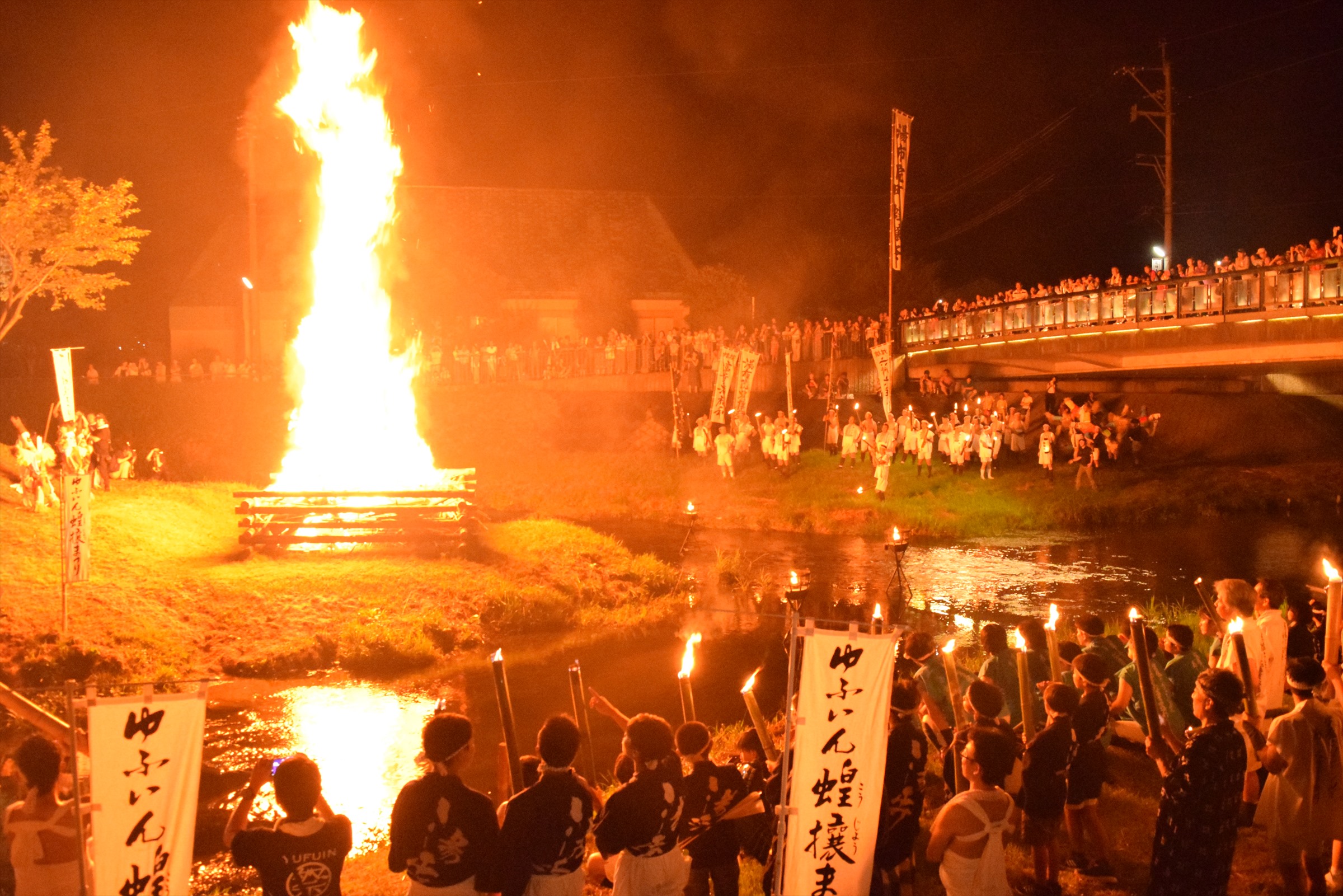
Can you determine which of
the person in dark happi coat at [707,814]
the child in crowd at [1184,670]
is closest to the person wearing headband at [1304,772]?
the child in crowd at [1184,670]

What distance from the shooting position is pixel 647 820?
16.9ft

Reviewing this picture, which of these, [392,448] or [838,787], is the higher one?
[392,448]

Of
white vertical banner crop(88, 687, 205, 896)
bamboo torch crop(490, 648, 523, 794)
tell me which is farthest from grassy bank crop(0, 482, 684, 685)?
white vertical banner crop(88, 687, 205, 896)

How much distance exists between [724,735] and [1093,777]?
15.4ft

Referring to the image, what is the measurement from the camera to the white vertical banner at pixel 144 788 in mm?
4770

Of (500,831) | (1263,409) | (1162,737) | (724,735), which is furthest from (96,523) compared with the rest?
(1263,409)

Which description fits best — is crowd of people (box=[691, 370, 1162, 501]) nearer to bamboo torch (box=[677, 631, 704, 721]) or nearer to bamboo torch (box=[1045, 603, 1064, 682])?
bamboo torch (box=[1045, 603, 1064, 682])

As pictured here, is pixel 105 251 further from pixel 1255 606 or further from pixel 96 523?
pixel 1255 606

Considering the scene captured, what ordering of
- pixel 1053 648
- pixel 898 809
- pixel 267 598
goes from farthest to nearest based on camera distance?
pixel 267 598
pixel 1053 648
pixel 898 809

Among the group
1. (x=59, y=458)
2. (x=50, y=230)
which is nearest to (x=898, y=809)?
(x=59, y=458)

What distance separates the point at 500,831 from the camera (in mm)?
4902

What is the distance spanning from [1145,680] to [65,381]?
17.8 meters

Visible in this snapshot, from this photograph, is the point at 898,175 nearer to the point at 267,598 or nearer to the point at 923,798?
the point at 267,598

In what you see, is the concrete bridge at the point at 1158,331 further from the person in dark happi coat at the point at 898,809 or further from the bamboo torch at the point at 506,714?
the bamboo torch at the point at 506,714
